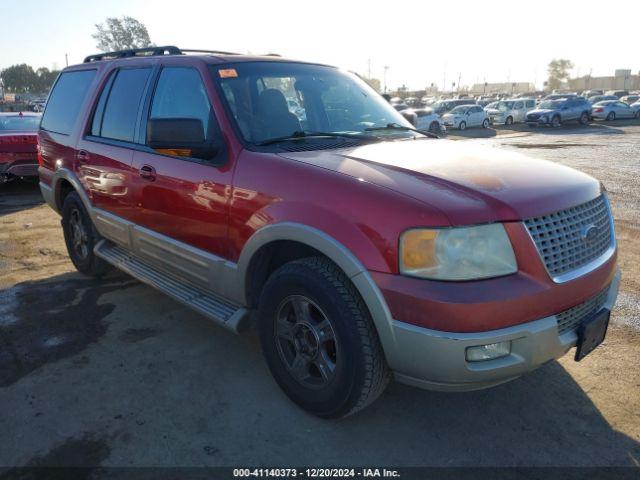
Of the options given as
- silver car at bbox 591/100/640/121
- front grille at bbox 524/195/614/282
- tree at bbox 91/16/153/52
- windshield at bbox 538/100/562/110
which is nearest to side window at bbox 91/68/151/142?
front grille at bbox 524/195/614/282

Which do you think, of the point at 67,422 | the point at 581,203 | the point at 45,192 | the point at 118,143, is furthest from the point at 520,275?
the point at 45,192

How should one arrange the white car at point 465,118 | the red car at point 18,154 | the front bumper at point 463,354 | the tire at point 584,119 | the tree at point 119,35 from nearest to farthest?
the front bumper at point 463,354, the red car at point 18,154, the white car at point 465,118, the tire at point 584,119, the tree at point 119,35

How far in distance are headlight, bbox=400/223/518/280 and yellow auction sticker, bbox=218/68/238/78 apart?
5.83 feet

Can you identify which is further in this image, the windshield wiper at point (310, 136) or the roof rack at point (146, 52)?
the roof rack at point (146, 52)

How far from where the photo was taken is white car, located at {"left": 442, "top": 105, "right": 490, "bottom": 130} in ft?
95.6

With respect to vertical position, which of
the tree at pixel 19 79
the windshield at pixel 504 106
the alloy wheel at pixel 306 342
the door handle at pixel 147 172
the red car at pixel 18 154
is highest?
the tree at pixel 19 79

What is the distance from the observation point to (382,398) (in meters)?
3.05

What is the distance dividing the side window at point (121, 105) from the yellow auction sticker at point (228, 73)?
0.88 metres

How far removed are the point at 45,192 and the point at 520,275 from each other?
510 cm

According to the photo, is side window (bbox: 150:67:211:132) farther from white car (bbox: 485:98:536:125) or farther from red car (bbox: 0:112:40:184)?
white car (bbox: 485:98:536:125)

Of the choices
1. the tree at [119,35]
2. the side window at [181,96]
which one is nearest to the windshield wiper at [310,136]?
the side window at [181,96]

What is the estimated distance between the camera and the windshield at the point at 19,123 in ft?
32.2

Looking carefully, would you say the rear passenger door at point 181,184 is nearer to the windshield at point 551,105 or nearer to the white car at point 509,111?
the windshield at point 551,105

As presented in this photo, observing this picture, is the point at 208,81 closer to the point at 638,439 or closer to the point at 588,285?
the point at 588,285
